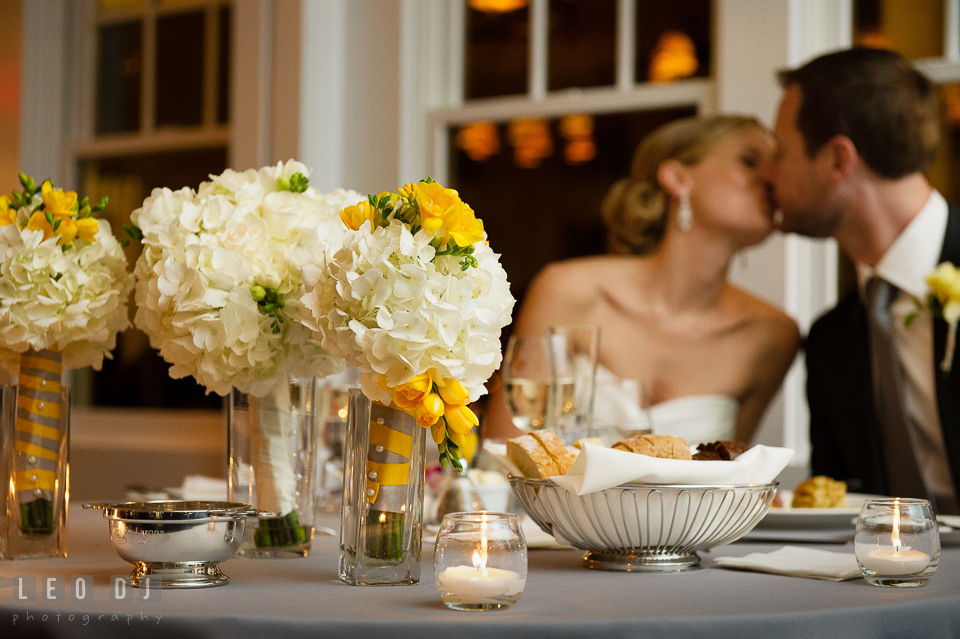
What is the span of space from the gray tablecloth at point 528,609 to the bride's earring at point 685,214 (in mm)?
1936

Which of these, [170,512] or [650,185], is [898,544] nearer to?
[170,512]

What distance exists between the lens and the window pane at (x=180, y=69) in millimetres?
3699

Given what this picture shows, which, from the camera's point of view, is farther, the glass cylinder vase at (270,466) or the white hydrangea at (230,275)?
the glass cylinder vase at (270,466)

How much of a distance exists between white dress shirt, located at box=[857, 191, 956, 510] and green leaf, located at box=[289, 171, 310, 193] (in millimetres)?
1779

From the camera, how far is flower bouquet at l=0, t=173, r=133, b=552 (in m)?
1.02

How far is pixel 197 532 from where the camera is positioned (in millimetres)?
837

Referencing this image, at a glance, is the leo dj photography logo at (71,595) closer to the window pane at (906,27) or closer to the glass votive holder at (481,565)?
the glass votive holder at (481,565)

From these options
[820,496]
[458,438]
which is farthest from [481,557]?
[820,496]

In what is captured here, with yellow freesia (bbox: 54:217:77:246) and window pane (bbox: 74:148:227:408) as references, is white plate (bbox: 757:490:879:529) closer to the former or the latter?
yellow freesia (bbox: 54:217:77:246)

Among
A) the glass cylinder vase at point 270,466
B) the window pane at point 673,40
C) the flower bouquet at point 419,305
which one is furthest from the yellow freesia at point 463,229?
the window pane at point 673,40

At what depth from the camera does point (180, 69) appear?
3.75 meters

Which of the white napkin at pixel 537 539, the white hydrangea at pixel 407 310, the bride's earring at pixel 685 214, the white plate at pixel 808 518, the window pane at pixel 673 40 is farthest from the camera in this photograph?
the window pane at pixel 673 40

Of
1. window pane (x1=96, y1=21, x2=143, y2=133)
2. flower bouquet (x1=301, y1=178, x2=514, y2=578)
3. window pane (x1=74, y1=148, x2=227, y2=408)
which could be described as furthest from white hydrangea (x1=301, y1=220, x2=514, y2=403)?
window pane (x1=96, y1=21, x2=143, y2=133)

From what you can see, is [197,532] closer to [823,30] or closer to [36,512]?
[36,512]
